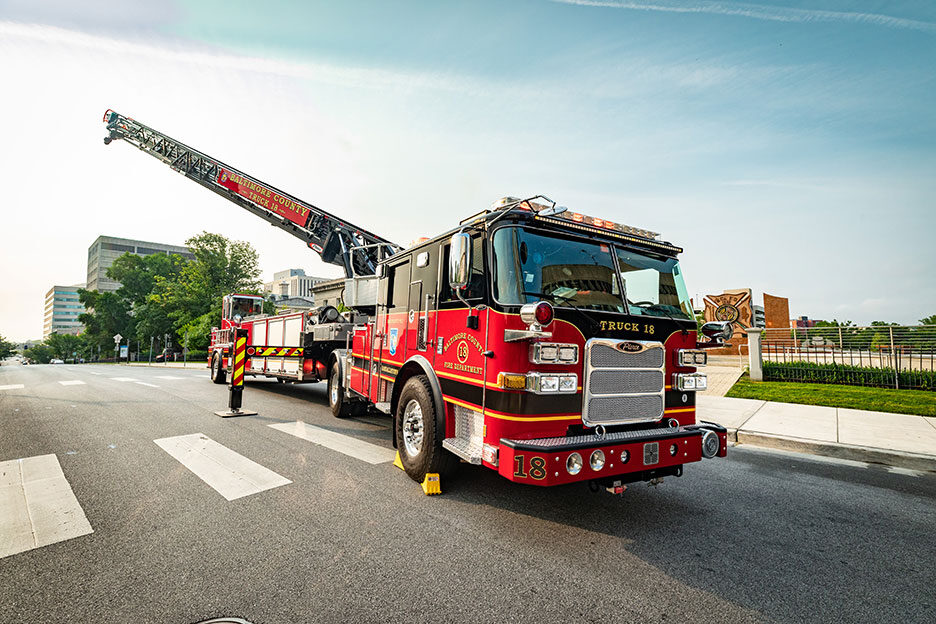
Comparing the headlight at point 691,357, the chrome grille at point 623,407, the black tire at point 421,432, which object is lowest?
the black tire at point 421,432

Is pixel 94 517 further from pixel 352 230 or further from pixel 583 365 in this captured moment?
pixel 352 230

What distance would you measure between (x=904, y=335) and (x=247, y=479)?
16193mm

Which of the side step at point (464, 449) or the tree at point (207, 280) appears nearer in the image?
the side step at point (464, 449)

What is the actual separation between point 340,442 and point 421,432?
2.16m

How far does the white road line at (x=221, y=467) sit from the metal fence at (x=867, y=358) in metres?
12.2

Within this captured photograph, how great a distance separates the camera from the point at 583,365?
381 centimetres

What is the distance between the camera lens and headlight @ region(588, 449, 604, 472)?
11.3 feet

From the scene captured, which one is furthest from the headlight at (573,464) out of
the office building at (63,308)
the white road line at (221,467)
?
the office building at (63,308)

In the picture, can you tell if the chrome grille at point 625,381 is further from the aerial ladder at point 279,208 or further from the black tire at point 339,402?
the aerial ladder at point 279,208

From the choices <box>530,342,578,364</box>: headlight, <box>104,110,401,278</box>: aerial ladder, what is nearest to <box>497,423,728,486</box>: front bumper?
<box>530,342,578,364</box>: headlight

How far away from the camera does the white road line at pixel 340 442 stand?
563 cm

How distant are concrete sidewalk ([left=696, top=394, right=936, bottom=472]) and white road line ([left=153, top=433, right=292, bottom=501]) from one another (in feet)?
22.3

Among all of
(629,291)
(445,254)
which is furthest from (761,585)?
(445,254)

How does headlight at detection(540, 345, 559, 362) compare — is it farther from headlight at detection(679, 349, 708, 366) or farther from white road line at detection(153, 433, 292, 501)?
white road line at detection(153, 433, 292, 501)
